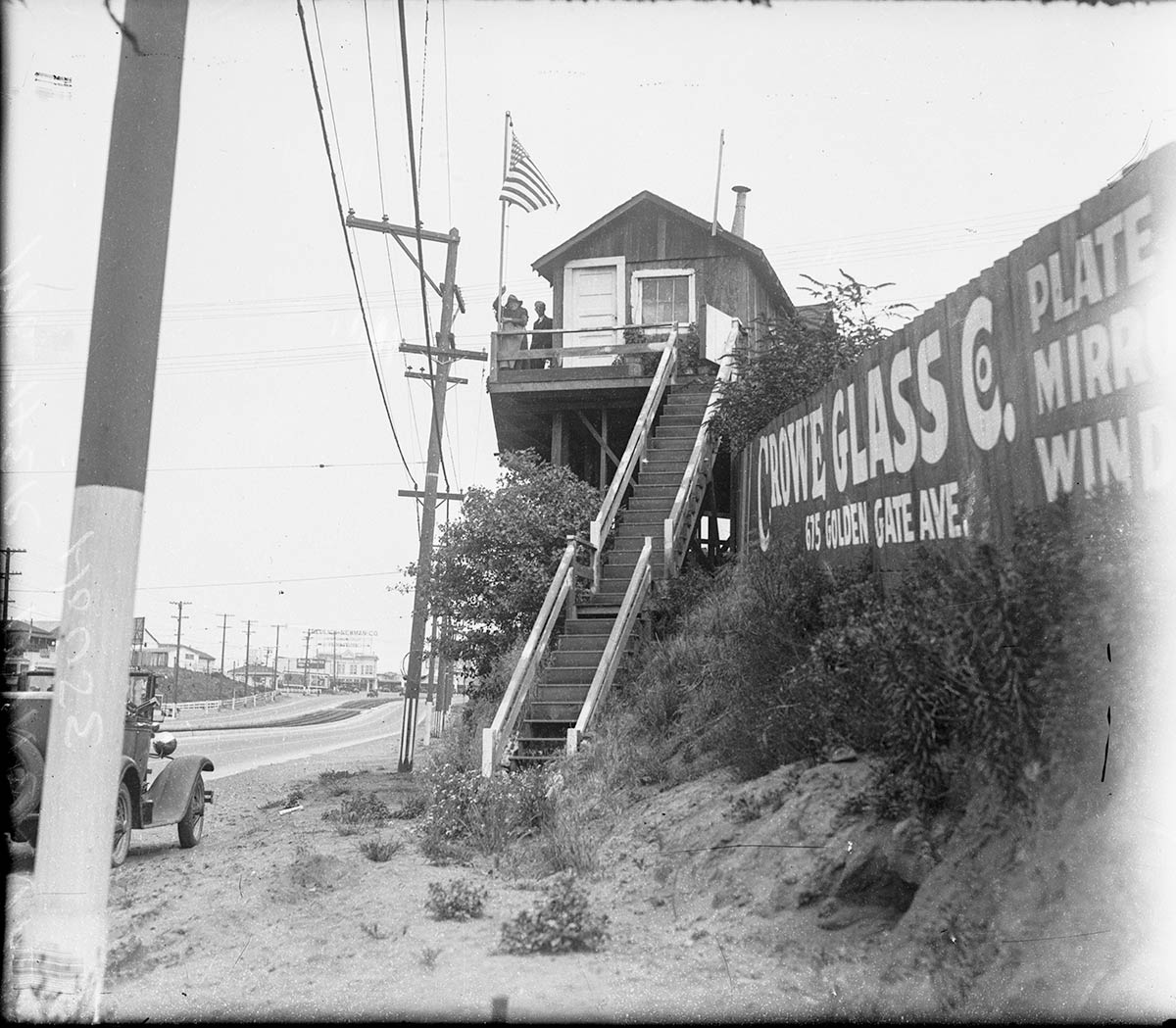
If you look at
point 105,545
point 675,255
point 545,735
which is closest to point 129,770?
point 545,735

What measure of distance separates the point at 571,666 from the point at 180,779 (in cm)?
419

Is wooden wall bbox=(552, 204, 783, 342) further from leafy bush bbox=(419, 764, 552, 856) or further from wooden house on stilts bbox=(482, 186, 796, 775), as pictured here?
leafy bush bbox=(419, 764, 552, 856)

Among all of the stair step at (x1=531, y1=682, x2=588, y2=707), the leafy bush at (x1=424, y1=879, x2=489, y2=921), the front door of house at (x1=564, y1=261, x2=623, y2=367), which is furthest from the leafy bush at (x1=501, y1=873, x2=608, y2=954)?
the front door of house at (x1=564, y1=261, x2=623, y2=367)

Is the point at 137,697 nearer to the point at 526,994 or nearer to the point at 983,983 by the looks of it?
the point at 526,994

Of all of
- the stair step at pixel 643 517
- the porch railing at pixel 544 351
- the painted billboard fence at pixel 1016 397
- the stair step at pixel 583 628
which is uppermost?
the porch railing at pixel 544 351

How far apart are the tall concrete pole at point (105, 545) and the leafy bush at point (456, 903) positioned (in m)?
2.20

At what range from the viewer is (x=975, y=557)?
5.39 meters

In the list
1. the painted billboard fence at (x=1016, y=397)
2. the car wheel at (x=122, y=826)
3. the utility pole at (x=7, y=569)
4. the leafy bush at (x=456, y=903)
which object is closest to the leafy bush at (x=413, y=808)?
the car wheel at (x=122, y=826)

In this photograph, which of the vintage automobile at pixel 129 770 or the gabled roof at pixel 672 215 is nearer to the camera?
the vintage automobile at pixel 129 770

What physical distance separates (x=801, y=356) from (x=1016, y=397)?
670cm

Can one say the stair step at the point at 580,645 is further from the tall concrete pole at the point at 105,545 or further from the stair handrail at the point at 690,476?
the tall concrete pole at the point at 105,545

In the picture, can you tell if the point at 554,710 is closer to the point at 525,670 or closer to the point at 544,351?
the point at 525,670

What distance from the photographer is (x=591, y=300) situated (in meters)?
22.3

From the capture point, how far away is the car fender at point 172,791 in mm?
10297
